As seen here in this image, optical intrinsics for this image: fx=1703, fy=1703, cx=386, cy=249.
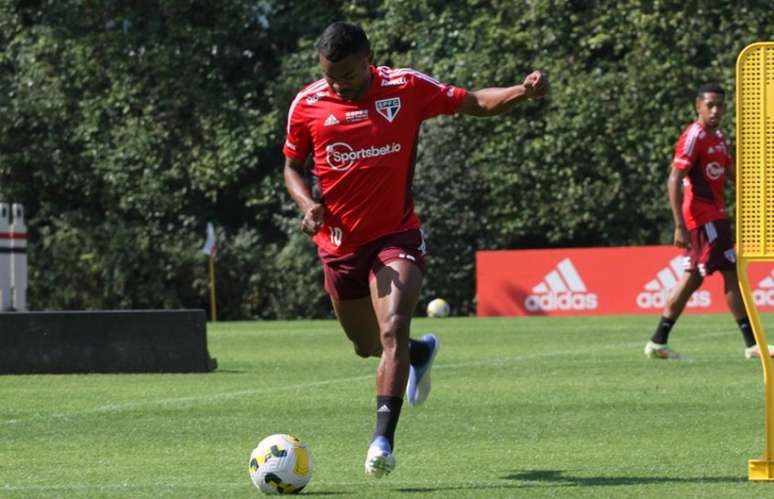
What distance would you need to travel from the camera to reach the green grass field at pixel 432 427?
752cm

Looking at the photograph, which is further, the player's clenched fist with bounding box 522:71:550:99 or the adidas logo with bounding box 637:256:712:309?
the adidas logo with bounding box 637:256:712:309

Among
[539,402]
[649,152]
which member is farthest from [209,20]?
[539,402]

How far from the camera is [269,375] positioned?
15.1 meters

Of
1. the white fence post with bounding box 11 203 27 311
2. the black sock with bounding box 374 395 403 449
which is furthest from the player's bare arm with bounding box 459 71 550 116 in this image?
the white fence post with bounding box 11 203 27 311

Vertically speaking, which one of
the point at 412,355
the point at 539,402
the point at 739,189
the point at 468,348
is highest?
the point at 739,189

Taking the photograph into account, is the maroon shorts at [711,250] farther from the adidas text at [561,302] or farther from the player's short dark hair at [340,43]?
the adidas text at [561,302]

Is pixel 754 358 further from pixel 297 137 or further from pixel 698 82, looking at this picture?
pixel 698 82

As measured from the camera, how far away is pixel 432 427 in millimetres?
10133

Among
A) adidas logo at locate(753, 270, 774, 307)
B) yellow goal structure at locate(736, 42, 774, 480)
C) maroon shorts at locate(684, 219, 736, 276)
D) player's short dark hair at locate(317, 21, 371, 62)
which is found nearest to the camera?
yellow goal structure at locate(736, 42, 774, 480)

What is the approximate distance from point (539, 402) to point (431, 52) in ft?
82.9

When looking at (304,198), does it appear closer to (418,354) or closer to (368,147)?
(368,147)

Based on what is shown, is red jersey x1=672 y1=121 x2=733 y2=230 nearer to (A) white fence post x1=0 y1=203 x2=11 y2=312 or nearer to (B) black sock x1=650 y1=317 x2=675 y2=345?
(B) black sock x1=650 y1=317 x2=675 y2=345

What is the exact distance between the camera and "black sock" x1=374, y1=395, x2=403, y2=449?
24.9 feet

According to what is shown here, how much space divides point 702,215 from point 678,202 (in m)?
0.54
